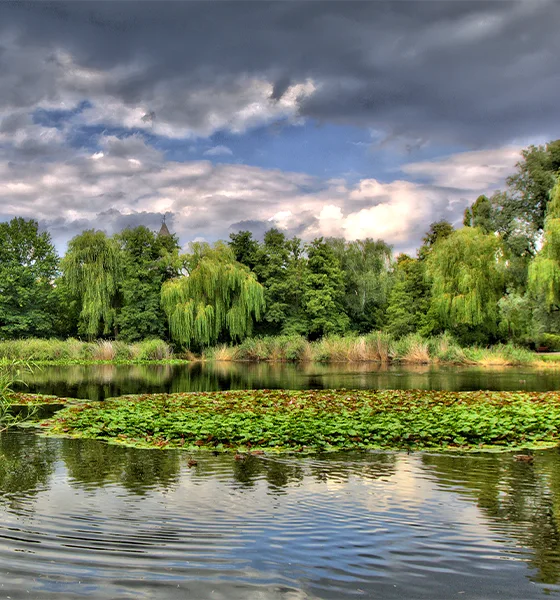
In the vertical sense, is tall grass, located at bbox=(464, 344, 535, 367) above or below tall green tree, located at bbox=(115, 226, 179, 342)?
below

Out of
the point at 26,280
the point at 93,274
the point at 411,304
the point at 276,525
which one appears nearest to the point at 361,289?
the point at 411,304

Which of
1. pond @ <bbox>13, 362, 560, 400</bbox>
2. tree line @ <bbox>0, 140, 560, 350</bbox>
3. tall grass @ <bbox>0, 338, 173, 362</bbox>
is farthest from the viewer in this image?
tall grass @ <bbox>0, 338, 173, 362</bbox>

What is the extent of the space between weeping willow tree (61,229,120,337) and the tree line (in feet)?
0.26

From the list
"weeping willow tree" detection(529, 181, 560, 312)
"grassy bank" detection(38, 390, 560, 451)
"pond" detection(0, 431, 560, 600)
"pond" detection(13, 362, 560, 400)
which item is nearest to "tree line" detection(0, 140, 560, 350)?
"weeping willow tree" detection(529, 181, 560, 312)

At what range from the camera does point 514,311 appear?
31516 mm

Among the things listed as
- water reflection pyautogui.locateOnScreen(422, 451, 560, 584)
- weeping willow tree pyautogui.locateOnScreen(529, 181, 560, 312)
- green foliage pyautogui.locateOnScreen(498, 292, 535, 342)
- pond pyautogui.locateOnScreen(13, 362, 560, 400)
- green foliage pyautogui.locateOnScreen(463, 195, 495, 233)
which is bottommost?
pond pyautogui.locateOnScreen(13, 362, 560, 400)

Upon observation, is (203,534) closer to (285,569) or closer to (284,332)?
(285,569)

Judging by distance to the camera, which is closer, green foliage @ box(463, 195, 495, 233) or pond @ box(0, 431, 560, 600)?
pond @ box(0, 431, 560, 600)

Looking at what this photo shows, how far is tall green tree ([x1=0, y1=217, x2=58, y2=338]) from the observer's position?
134 ft

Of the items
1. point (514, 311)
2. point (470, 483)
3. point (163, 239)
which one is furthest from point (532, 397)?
point (163, 239)

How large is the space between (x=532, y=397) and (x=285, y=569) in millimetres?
11435

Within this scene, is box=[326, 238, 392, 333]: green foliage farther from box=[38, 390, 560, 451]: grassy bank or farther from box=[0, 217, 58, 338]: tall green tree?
box=[38, 390, 560, 451]: grassy bank

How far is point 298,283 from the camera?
1662 inches

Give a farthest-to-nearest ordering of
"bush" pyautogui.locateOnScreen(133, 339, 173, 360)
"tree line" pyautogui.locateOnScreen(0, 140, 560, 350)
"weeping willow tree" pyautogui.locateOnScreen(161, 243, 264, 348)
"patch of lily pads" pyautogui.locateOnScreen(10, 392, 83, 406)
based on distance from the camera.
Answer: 1. "weeping willow tree" pyautogui.locateOnScreen(161, 243, 264, 348)
2. "bush" pyautogui.locateOnScreen(133, 339, 173, 360)
3. "tree line" pyautogui.locateOnScreen(0, 140, 560, 350)
4. "patch of lily pads" pyautogui.locateOnScreen(10, 392, 83, 406)
